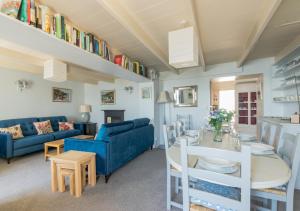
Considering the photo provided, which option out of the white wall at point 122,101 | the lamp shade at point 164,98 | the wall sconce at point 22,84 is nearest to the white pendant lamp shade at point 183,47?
the lamp shade at point 164,98

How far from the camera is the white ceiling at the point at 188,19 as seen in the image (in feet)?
5.64

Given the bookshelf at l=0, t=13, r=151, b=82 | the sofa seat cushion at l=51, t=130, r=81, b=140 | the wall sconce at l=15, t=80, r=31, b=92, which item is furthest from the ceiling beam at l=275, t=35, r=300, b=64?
the wall sconce at l=15, t=80, r=31, b=92

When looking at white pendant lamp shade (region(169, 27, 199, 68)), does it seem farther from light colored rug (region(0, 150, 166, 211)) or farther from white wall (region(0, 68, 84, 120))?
white wall (region(0, 68, 84, 120))

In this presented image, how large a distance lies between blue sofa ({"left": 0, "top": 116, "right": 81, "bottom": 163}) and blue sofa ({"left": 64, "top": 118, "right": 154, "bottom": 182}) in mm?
1424

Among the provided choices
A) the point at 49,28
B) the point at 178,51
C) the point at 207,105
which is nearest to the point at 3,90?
the point at 49,28

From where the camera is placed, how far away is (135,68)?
3.68 m

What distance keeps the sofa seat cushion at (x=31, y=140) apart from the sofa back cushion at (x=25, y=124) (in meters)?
0.45

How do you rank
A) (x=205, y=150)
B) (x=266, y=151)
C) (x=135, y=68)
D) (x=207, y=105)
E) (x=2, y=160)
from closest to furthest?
1. (x=205, y=150)
2. (x=266, y=151)
3. (x=2, y=160)
4. (x=135, y=68)
5. (x=207, y=105)

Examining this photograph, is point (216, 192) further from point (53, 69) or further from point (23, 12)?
point (53, 69)

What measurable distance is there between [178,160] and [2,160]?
4.09m

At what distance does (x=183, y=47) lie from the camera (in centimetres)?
199

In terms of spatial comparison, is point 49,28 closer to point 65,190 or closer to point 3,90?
point 65,190

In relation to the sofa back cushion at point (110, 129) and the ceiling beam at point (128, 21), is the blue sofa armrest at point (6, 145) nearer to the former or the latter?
the sofa back cushion at point (110, 129)

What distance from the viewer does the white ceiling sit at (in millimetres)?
1718
